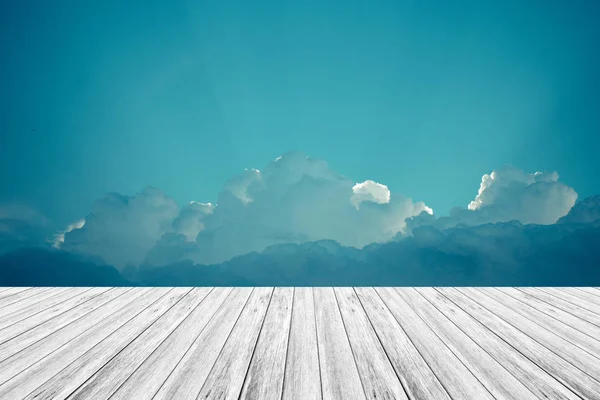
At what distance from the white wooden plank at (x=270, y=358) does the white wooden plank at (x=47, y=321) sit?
1139mm

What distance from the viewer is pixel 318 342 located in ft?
5.42

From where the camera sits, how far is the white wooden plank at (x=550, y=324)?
1.71 meters

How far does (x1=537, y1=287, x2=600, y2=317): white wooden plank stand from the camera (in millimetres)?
2336

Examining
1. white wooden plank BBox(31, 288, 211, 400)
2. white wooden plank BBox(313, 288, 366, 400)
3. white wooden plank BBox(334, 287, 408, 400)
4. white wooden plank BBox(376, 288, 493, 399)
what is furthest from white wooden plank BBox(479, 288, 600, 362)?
white wooden plank BBox(31, 288, 211, 400)

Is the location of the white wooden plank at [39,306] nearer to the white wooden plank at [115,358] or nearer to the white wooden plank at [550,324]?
the white wooden plank at [115,358]

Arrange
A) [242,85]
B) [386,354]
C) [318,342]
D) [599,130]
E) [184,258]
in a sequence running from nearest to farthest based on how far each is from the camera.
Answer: [386,354] < [318,342] < [599,130] < [242,85] < [184,258]

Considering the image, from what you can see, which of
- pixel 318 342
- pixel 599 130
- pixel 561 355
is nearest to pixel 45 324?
pixel 318 342

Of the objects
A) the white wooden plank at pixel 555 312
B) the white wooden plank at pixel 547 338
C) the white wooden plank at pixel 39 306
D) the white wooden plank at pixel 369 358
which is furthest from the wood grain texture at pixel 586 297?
the white wooden plank at pixel 39 306

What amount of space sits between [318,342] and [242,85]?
6615 mm

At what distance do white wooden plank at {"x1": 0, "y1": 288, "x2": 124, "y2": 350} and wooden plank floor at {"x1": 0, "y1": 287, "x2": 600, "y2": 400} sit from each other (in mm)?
12

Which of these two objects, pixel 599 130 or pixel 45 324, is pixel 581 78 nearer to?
pixel 599 130

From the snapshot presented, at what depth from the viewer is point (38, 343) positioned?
1675mm

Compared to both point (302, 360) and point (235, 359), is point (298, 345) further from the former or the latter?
point (235, 359)

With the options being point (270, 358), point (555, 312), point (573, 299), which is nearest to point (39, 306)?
point (270, 358)
